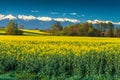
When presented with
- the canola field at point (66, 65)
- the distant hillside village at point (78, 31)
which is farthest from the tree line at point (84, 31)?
the canola field at point (66, 65)

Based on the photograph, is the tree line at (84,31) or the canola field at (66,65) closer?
the canola field at (66,65)

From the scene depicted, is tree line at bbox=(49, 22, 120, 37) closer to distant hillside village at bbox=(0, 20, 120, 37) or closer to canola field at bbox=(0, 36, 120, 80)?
distant hillside village at bbox=(0, 20, 120, 37)

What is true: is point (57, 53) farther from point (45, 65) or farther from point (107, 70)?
point (107, 70)

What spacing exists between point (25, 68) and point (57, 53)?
167cm

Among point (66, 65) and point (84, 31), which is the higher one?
point (84, 31)

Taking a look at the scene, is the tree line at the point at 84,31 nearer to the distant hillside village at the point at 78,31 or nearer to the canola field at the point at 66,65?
the distant hillside village at the point at 78,31

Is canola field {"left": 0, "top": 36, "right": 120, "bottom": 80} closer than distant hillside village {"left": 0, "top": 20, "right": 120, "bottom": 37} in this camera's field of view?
Yes

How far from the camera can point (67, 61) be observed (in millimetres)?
14758

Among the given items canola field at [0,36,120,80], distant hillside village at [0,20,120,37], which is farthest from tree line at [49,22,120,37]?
canola field at [0,36,120,80]

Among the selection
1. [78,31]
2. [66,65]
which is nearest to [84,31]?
[78,31]

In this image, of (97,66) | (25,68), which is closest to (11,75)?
(25,68)

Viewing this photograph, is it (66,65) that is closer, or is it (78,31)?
(66,65)

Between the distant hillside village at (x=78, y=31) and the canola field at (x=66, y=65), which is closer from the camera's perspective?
the canola field at (x=66, y=65)

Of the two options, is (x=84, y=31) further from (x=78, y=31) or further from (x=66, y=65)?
(x=66, y=65)
